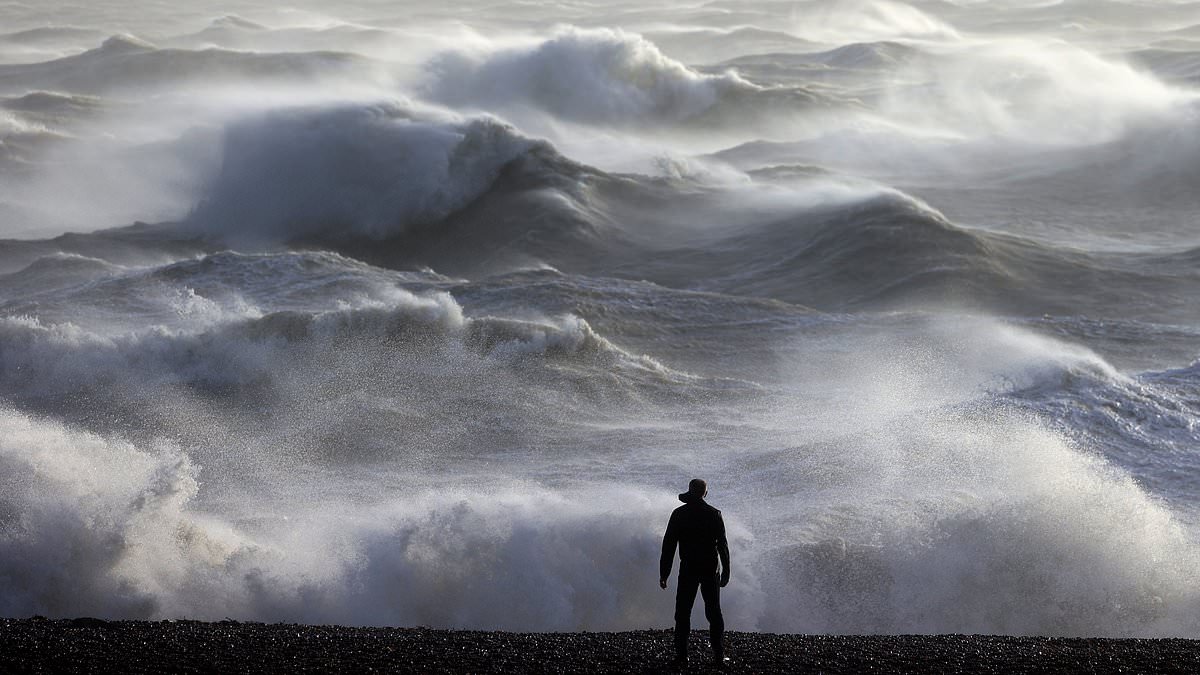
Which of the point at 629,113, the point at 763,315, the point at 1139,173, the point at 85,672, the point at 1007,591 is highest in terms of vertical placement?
the point at 629,113

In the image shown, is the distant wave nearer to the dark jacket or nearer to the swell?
the swell

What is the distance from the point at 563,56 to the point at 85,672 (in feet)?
132

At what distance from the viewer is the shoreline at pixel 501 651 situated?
7.41 metres

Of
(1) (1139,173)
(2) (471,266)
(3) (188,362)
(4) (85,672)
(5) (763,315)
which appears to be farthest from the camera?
(1) (1139,173)

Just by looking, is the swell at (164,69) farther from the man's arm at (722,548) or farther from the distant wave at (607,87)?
the man's arm at (722,548)

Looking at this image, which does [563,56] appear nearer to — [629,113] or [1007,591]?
[629,113]

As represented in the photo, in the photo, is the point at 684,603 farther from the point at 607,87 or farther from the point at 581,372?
the point at 607,87

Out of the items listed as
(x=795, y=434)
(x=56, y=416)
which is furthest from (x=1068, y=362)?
(x=56, y=416)

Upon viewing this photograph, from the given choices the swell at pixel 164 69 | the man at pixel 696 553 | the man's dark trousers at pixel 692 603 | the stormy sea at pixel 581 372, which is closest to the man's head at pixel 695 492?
the man at pixel 696 553

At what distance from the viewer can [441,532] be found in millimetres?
10320

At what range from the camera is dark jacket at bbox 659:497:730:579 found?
24.1 feet

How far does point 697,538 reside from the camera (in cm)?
735

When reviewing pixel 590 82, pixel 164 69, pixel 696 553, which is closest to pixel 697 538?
pixel 696 553

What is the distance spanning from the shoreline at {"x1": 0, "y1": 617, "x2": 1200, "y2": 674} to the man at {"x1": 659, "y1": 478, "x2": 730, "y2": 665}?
1.13ft
